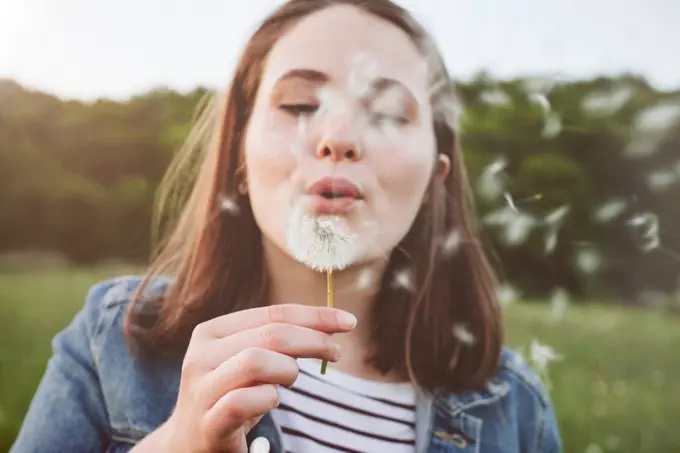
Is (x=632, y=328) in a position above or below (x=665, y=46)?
below

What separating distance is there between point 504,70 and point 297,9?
45cm

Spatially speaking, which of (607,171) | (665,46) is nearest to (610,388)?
(607,171)

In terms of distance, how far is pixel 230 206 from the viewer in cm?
134

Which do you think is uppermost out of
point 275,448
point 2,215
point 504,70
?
point 504,70

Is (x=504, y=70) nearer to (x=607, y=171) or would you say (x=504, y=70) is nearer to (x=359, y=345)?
(x=607, y=171)

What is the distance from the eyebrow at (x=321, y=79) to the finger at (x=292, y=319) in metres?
0.44

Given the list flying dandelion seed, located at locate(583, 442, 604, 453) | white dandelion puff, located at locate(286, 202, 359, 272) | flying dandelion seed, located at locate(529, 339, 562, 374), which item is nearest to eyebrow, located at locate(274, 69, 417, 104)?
white dandelion puff, located at locate(286, 202, 359, 272)

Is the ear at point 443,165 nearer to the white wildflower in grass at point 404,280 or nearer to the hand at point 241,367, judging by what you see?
the white wildflower in grass at point 404,280

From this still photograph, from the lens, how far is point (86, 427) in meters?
1.25

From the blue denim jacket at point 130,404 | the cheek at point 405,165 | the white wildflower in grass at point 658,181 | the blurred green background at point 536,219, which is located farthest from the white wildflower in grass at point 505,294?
the white wildflower in grass at point 658,181

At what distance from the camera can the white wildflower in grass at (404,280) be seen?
1.35 m

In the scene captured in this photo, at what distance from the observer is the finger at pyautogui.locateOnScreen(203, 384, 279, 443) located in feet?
3.40

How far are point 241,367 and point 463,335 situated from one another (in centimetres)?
53

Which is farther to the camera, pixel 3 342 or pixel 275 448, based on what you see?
pixel 3 342
